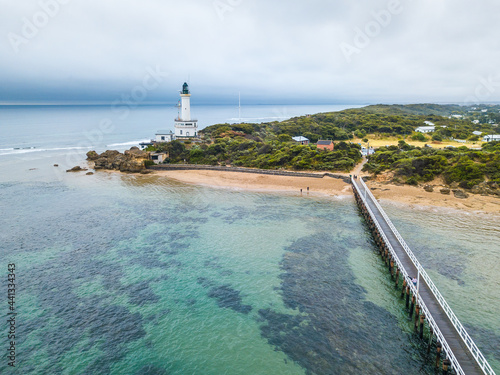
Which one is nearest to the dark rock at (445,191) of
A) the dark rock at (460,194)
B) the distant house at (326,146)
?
the dark rock at (460,194)

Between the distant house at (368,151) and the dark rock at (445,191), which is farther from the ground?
the distant house at (368,151)

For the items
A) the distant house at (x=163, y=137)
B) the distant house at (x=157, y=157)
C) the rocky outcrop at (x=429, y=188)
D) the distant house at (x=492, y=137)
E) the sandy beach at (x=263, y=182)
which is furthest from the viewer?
the distant house at (x=163, y=137)

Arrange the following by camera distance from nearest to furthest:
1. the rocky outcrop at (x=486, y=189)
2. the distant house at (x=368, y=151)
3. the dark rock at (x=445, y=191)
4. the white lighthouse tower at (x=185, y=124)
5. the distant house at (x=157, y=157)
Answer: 1. the rocky outcrop at (x=486, y=189)
2. the dark rock at (x=445, y=191)
3. the distant house at (x=368, y=151)
4. the distant house at (x=157, y=157)
5. the white lighthouse tower at (x=185, y=124)

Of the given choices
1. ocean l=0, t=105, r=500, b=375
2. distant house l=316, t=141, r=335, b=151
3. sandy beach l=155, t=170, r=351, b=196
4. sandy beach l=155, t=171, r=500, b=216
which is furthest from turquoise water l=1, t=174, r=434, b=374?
distant house l=316, t=141, r=335, b=151

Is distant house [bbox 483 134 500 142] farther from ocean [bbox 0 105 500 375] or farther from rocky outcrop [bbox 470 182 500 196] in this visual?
ocean [bbox 0 105 500 375]

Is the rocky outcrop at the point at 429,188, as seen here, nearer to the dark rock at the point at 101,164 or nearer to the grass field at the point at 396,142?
the grass field at the point at 396,142

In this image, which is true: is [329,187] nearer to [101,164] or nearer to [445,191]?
[445,191]

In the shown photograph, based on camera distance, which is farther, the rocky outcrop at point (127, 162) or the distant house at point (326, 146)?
the distant house at point (326, 146)
